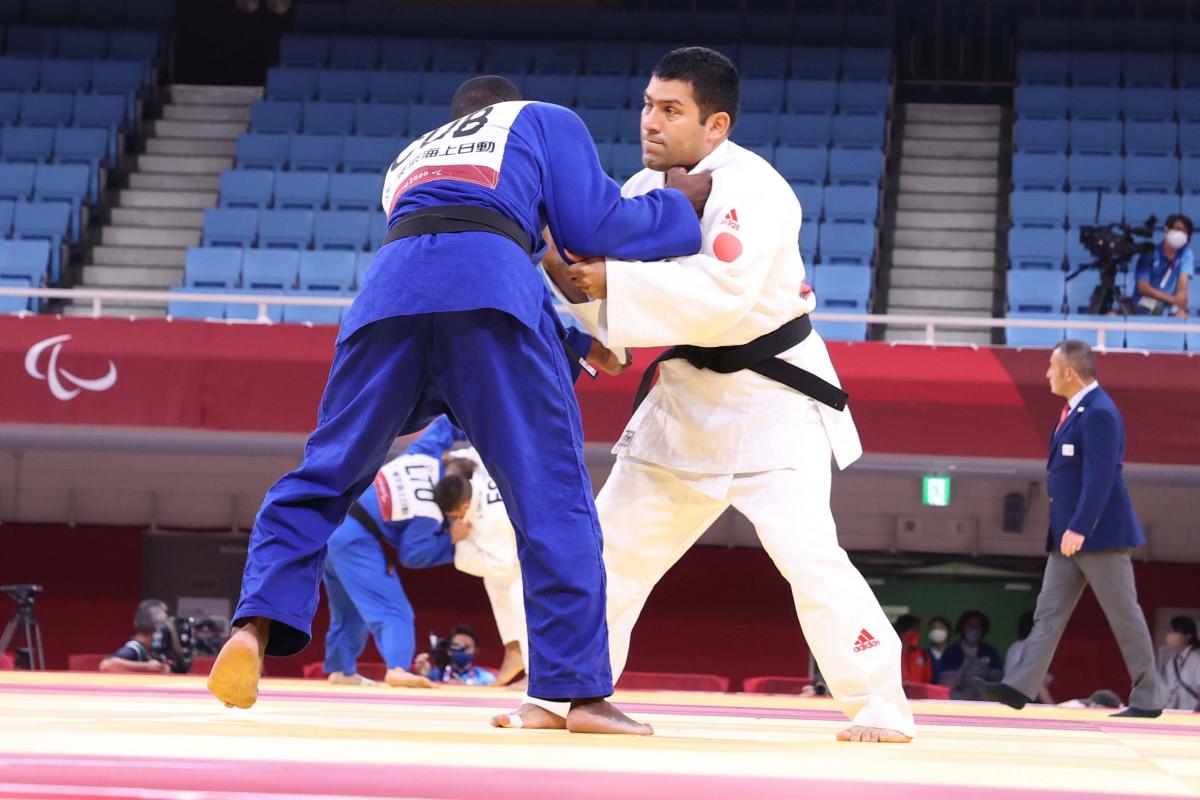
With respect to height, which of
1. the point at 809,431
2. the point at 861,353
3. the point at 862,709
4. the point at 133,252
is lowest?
the point at 862,709

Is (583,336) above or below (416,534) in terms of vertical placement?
above

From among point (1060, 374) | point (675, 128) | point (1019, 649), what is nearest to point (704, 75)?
point (675, 128)

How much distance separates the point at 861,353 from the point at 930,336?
16.8 inches

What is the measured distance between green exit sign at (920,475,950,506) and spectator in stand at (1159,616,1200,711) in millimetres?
1778

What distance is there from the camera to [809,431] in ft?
10.1

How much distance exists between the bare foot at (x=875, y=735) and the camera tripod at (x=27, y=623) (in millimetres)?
7310

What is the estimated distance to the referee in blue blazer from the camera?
5344 millimetres

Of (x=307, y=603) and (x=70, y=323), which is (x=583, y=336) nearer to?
(x=307, y=603)

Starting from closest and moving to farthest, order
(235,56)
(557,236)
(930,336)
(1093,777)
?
(1093,777) → (557,236) → (930,336) → (235,56)

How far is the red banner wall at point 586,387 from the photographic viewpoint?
8.54 meters

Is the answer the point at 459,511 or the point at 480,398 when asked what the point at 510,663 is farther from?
the point at 480,398

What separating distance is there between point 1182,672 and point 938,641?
87.6 inches

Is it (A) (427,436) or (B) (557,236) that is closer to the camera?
(B) (557,236)

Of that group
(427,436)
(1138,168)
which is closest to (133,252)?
(427,436)
